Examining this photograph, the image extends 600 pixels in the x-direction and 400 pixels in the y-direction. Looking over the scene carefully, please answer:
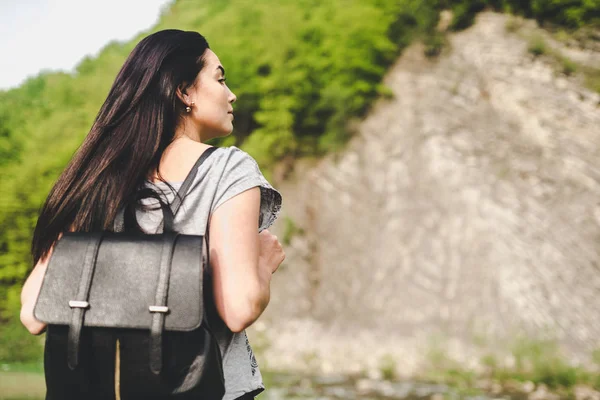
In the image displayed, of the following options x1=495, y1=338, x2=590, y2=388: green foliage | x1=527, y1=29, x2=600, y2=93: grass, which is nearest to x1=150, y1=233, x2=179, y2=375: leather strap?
x1=495, y1=338, x2=590, y2=388: green foliage

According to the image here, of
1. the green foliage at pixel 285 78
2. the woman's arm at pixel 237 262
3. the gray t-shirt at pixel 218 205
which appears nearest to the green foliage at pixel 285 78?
the green foliage at pixel 285 78

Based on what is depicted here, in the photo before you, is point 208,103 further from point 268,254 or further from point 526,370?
point 526,370

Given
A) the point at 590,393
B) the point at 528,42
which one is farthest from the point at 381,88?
the point at 590,393

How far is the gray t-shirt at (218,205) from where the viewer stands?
54.5 inches

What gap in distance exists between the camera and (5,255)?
15.9 meters

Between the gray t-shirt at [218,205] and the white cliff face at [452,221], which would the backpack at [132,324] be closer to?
the gray t-shirt at [218,205]

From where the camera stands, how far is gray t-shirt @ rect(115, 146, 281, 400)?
1.38 meters

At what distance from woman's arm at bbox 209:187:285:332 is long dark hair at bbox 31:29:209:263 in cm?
25

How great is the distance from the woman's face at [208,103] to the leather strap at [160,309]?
45 cm

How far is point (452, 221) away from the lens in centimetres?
1797

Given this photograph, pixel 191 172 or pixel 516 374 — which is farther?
pixel 516 374

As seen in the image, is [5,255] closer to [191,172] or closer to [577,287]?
[577,287]

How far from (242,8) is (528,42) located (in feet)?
47.5

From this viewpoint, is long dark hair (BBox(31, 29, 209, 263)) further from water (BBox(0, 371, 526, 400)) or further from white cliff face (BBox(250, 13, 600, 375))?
white cliff face (BBox(250, 13, 600, 375))
